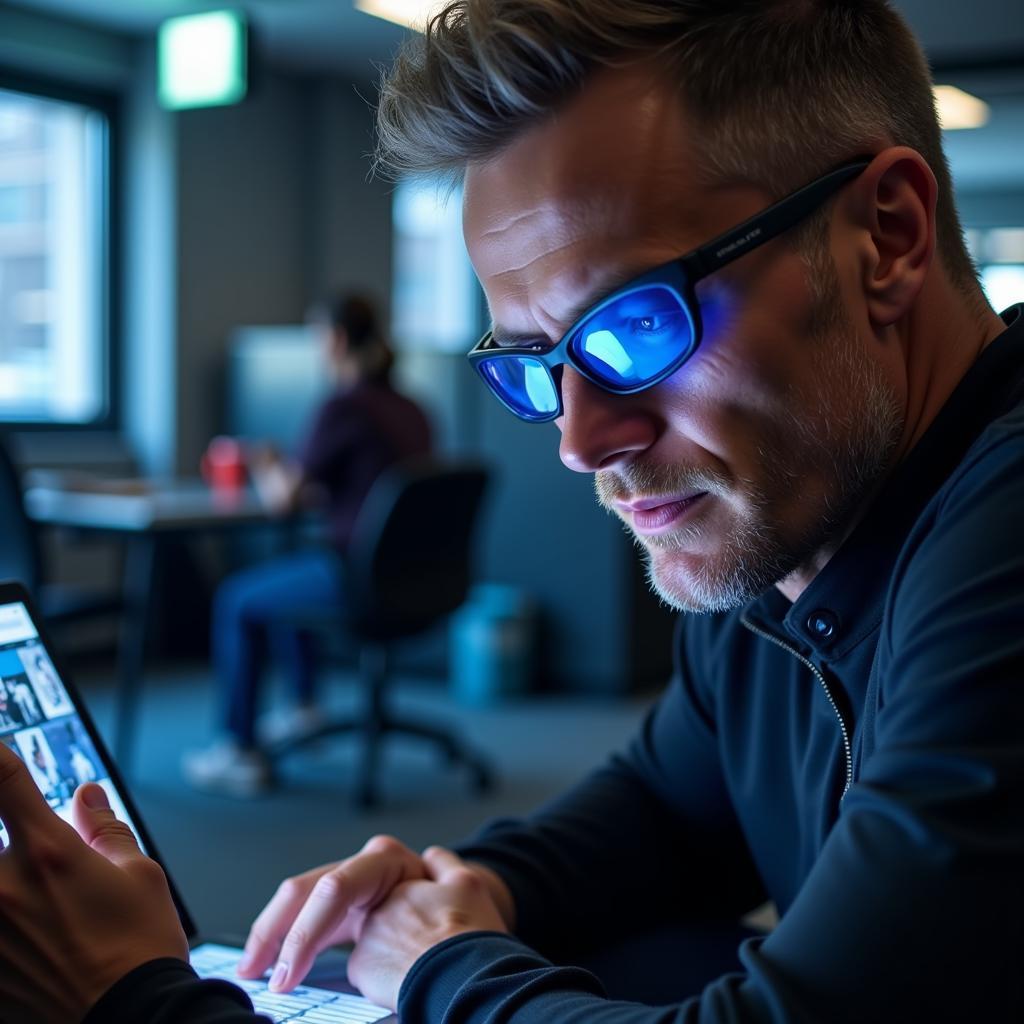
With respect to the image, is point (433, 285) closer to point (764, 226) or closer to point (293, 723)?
point (293, 723)

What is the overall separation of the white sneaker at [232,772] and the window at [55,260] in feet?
7.45

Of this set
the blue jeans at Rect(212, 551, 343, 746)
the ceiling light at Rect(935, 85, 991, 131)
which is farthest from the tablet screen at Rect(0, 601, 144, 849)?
the ceiling light at Rect(935, 85, 991, 131)

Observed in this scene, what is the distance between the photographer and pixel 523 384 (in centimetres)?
94

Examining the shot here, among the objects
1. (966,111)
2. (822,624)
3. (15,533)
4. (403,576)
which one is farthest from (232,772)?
(966,111)

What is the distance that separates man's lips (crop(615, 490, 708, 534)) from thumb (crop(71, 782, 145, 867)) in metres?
0.38

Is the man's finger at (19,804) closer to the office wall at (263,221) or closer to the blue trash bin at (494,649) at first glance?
the blue trash bin at (494,649)

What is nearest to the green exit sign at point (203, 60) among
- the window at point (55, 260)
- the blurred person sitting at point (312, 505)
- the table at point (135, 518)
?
the window at point (55, 260)

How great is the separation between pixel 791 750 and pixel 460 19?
1.92 feet

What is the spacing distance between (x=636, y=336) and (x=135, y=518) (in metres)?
2.75

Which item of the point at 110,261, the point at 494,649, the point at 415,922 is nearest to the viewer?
the point at 415,922

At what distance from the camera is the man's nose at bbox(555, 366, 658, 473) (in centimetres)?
83

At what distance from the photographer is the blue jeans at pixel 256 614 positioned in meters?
3.63

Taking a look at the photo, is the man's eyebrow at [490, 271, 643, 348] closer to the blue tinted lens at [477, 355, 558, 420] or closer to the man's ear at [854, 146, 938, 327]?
the blue tinted lens at [477, 355, 558, 420]

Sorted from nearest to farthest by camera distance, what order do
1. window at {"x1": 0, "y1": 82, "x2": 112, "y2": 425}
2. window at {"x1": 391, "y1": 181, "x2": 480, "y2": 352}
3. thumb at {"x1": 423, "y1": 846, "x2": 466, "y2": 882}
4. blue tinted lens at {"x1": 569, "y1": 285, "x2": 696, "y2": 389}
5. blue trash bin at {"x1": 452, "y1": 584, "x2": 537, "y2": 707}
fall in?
blue tinted lens at {"x1": 569, "y1": 285, "x2": 696, "y2": 389}
thumb at {"x1": 423, "y1": 846, "x2": 466, "y2": 882}
blue trash bin at {"x1": 452, "y1": 584, "x2": 537, "y2": 707}
window at {"x1": 0, "y1": 82, "x2": 112, "y2": 425}
window at {"x1": 391, "y1": 181, "x2": 480, "y2": 352}
